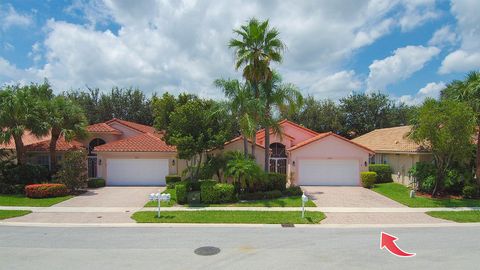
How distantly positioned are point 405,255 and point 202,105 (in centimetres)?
1365

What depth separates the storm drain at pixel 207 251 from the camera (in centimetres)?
920

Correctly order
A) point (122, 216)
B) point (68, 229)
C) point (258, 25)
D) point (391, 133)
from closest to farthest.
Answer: point (68, 229), point (122, 216), point (258, 25), point (391, 133)

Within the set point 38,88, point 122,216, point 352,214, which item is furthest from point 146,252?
point 38,88

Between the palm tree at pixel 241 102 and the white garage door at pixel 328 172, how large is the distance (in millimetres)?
7235

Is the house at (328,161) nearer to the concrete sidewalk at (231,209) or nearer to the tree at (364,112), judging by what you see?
the concrete sidewalk at (231,209)

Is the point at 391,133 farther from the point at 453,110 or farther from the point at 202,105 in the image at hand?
the point at 202,105

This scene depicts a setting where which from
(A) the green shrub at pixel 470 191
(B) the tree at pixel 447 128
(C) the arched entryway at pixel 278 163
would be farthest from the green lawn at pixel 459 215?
(C) the arched entryway at pixel 278 163

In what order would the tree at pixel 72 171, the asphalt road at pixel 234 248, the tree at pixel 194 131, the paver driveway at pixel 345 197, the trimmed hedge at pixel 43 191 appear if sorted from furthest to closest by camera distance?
1. the tree at pixel 72 171
2. the trimmed hedge at pixel 43 191
3. the tree at pixel 194 131
4. the paver driveway at pixel 345 197
5. the asphalt road at pixel 234 248

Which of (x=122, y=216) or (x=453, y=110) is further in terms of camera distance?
(x=453, y=110)

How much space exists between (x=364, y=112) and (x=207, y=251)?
4219cm

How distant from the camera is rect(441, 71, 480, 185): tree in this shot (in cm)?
1786

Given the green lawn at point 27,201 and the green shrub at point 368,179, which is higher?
the green shrub at point 368,179

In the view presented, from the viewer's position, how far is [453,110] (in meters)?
16.9

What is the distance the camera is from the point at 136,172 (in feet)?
78.7
